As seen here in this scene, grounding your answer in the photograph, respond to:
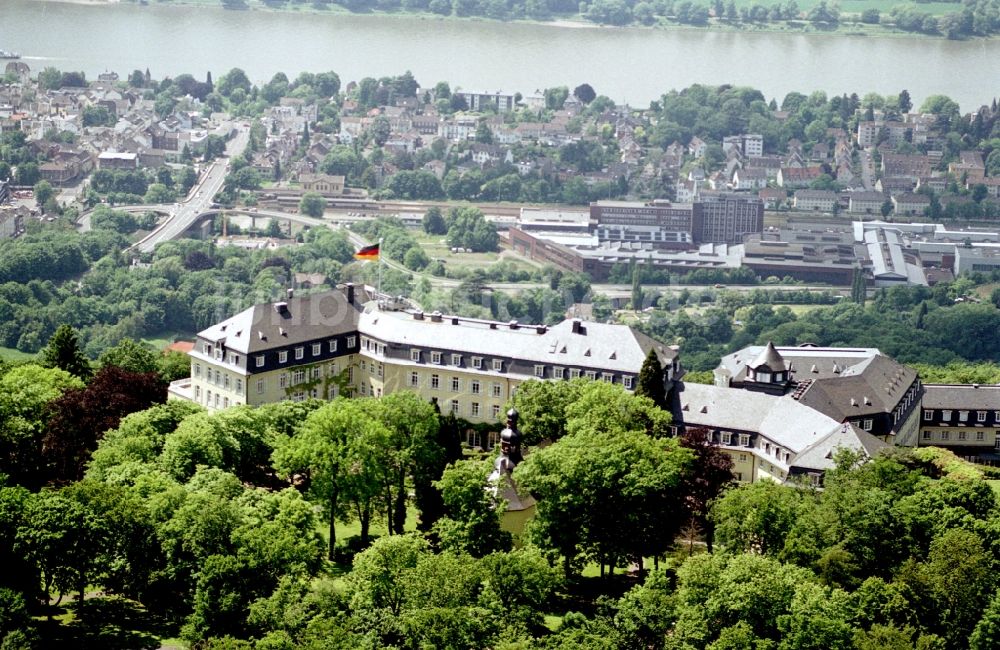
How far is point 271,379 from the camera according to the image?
45.1 meters

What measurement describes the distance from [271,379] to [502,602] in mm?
12927

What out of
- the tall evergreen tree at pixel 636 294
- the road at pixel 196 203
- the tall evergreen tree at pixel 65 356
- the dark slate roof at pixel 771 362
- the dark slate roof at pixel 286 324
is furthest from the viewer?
the road at pixel 196 203

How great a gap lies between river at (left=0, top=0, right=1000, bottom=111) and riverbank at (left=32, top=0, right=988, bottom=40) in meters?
0.62

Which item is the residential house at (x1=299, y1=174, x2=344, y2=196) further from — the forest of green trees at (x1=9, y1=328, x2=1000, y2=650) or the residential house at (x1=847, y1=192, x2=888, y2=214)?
the forest of green trees at (x1=9, y1=328, x2=1000, y2=650)

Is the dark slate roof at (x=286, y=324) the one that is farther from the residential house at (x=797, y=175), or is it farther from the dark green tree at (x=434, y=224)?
the residential house at (x=797, y=175)

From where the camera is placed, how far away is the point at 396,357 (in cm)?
4606

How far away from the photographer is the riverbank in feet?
544

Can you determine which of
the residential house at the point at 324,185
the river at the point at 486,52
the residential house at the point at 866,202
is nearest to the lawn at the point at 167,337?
the residential house at the point at 324,185

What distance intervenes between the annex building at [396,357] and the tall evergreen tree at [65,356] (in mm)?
2618

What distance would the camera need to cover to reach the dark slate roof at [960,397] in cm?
4725

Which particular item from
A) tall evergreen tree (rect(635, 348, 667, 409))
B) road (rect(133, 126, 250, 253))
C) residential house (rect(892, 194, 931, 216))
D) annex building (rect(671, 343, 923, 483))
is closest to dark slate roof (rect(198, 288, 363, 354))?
tall evergreen tree (rect(635, 348, 667, 409))

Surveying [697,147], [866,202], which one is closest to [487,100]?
[697,147]

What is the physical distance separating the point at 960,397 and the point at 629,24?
126 m

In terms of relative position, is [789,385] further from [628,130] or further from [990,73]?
[990,73]
